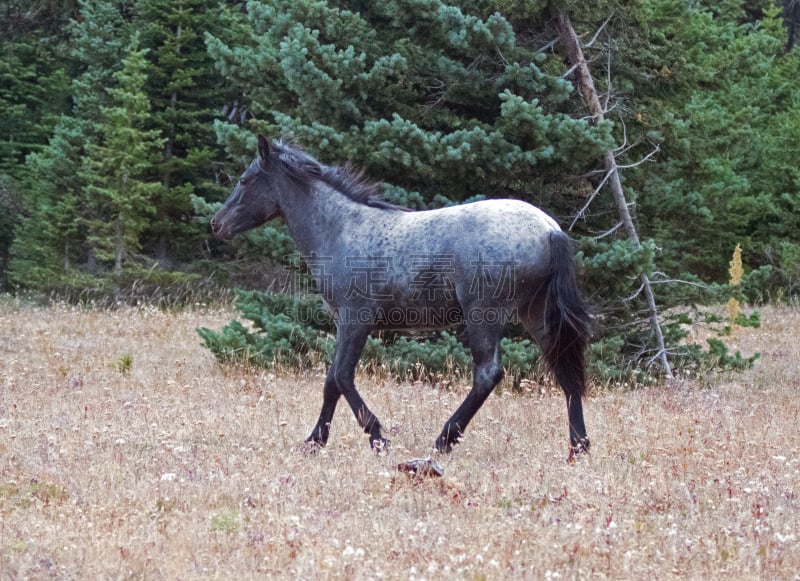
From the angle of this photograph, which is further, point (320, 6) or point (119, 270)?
point (119, 270)

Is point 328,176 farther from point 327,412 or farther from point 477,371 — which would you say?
point 477,371

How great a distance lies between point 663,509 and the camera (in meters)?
5.71

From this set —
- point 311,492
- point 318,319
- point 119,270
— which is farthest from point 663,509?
point 119,270

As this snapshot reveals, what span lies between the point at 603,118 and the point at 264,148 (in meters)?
4.66

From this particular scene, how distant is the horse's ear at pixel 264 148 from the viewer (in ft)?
25.7

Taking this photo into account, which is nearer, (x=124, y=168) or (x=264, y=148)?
(x=264, y=148)

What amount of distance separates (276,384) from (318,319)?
1439 mm

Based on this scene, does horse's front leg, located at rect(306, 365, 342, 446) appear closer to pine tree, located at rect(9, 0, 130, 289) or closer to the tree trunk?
the tree trunk

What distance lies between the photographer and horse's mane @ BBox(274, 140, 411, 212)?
7.89 metres

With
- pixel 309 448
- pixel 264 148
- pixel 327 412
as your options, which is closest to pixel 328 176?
pixel 264 148

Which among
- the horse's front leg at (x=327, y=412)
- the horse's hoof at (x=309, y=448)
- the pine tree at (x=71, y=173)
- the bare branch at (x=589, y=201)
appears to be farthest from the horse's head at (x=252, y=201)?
the pine tree at (x=71, y=173)

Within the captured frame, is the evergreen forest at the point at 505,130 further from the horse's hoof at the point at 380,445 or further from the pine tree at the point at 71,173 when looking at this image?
the pine tree at the point at 71,173

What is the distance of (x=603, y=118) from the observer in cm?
1069

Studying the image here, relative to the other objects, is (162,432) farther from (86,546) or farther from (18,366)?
(18,366)
